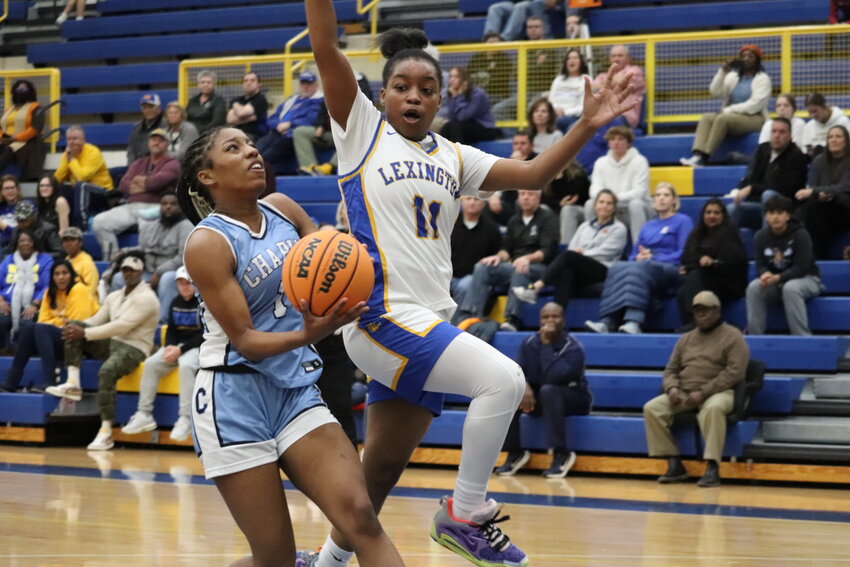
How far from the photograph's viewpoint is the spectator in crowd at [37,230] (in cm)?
Answer: 1257

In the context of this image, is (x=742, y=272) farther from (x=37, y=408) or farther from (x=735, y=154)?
(x=37, y=408)

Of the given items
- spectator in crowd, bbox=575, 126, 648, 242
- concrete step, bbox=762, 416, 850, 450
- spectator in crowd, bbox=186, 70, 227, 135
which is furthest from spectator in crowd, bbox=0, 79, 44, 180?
concrete step, bbox=762, 416, 850, 450

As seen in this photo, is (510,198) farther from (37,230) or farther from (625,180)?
(37,230)

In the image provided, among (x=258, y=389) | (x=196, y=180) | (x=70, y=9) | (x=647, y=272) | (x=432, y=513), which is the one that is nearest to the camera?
(x=258, y=389)

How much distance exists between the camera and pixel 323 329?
3.75 meters

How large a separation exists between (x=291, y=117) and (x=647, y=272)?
483 centimetres

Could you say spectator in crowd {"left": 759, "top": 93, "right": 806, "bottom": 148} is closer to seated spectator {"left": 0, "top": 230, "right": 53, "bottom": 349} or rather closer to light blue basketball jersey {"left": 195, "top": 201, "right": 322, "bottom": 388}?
seated spectator {"left": 0, "top": 230, "right": 53, "bottom": 349}

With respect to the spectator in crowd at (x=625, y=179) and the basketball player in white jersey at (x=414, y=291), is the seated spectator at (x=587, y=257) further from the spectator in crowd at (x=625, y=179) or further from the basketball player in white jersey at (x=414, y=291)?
the basketball player in white jersey at (x=414, y=291)

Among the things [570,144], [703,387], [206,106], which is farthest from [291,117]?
[570,144]

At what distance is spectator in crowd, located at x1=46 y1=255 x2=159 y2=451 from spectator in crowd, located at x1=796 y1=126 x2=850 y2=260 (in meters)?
5.81

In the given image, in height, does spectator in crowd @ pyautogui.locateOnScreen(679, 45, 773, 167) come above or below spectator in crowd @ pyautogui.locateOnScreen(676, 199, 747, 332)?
above

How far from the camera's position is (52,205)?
44.1ft

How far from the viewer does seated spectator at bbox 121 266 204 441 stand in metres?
10.9

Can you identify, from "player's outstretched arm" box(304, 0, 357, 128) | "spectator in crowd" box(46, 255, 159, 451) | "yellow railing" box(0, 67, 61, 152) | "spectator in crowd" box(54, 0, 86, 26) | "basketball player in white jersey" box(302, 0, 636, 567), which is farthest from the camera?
"spectator in crowd" box(54, 0, 86, 26)
